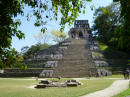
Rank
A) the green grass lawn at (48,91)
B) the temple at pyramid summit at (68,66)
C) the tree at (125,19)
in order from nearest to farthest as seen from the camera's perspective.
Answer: the tree at (125,19)
the green grass lawn at (48,91)
the temple at pyramid summit at (68,66)

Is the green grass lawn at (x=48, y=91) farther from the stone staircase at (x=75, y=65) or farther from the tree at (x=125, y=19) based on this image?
the stone staircase at (x=75, y=65)

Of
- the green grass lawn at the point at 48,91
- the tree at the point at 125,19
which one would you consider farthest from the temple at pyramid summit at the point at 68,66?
the tree at the point at 125,19

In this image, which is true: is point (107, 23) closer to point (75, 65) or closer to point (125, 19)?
point (75, 65)

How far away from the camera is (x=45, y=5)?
4930 mm

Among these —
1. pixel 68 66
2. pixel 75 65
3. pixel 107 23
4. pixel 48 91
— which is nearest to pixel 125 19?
pixel 48 91

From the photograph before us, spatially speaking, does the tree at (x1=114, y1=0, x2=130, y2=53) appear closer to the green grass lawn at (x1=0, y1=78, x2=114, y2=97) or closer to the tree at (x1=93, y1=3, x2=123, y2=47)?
the green grass lawn at (x1=0, y1=78, x2=114, y2=97)

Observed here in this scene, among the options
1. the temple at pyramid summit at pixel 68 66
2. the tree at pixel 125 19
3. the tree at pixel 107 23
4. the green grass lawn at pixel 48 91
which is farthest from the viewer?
the tree at pixel 107 23

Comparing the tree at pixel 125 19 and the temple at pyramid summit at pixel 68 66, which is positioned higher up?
the tree at pixel 125 19

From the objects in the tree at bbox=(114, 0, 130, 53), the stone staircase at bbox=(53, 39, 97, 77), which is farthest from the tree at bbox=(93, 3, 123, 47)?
the tree at bbox=(114, 0, 130, 53)

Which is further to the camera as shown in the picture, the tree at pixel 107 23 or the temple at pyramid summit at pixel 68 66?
the tree at pixel 107 23

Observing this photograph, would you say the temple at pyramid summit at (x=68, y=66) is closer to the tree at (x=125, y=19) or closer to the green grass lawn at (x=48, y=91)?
the green grass lawn at (x=48, y=91)

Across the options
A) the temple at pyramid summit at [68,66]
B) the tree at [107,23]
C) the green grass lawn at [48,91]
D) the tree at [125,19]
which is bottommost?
the green grass lawn at [48,91]

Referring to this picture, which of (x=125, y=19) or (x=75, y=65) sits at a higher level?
(x=125, y=19)

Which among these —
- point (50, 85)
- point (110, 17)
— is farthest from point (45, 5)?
point (110, 17)
